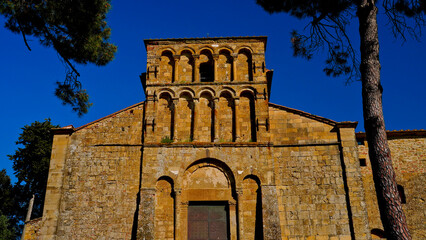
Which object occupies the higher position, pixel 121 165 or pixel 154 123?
pixel 154 123

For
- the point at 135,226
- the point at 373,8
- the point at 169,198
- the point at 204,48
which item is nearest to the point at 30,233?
the point at 135,226

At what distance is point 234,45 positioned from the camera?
1652cm

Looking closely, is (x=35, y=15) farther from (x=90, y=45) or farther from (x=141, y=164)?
(x=141, y=164)

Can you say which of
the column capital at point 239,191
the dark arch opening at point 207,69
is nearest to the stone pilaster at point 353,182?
the column capital at point 239,191

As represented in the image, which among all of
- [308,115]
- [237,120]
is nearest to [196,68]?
[237,120]

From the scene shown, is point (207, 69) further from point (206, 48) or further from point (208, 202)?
point (208, 202)

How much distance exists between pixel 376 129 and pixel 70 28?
9.42m

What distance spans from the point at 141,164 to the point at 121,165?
0.76m

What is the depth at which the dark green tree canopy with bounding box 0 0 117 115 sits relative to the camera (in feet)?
36.9

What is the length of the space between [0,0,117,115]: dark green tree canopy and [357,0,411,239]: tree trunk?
797 cm

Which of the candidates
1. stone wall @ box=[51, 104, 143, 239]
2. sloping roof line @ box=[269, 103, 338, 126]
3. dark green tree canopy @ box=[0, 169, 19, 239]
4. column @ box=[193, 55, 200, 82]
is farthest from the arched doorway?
dark green tree canopy @ box=[0, 169, 19, 239]

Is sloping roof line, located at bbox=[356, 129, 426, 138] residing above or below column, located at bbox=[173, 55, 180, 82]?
below

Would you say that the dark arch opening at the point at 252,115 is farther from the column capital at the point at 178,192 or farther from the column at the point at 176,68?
the column capital at the point at 178,192

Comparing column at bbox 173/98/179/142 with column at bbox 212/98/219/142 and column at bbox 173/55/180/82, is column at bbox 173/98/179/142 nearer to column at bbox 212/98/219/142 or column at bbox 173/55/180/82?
column at bbox 173/55/180/82
